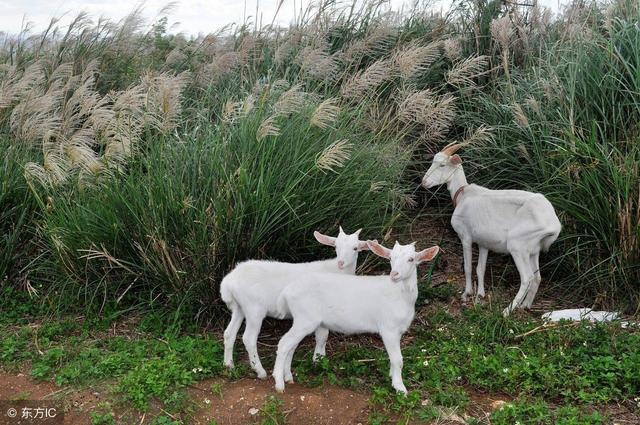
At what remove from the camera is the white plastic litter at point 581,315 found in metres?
6.02

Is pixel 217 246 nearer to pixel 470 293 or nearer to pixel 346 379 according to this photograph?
pixel 346 379

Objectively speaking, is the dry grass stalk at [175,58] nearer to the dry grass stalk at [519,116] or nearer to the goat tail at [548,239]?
the dry grass stalk at [519,116]

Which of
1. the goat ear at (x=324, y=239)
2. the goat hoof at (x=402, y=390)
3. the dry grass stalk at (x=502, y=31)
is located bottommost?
the goat hoof at (x=402, y=390)

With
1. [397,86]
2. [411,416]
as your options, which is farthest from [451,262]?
[411,416]

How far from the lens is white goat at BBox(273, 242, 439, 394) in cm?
498

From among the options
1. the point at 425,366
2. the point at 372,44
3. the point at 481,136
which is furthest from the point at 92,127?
the point at 481,136

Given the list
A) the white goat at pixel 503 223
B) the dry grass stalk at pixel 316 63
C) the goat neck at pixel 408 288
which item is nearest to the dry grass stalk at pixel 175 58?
the dry grass stalk at pixel 316 63

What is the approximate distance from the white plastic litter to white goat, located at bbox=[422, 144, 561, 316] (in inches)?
11.1

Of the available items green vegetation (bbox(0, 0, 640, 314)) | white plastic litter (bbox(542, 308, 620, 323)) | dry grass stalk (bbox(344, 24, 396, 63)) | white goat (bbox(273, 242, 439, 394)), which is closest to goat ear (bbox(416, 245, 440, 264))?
white goat (bbox(273, 242, 439, 394))

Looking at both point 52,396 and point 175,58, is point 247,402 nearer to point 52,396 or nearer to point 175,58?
point 52,396

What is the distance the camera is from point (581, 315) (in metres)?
6.02

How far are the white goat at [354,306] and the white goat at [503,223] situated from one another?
148 centimetres

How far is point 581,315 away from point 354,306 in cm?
209

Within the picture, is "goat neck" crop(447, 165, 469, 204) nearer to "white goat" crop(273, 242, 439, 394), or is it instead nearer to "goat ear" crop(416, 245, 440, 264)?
"goat ear" crop(416, 245, 440, 264)
